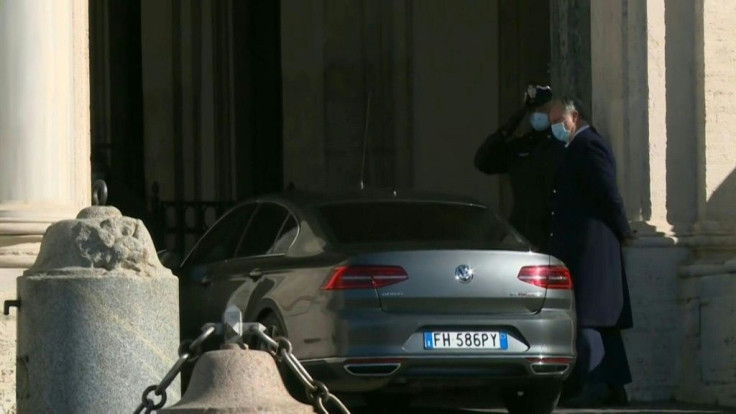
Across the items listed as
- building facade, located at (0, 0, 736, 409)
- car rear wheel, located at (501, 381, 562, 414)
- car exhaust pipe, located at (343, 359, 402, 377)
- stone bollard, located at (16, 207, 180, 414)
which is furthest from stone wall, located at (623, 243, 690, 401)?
building facade, located at (0, 0, 736, 409)

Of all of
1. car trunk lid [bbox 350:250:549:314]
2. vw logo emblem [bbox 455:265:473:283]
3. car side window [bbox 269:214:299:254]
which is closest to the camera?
car trunk lid [bbox 350:250:549:314]

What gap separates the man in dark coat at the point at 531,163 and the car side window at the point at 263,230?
202cm

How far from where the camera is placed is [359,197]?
1499 cm

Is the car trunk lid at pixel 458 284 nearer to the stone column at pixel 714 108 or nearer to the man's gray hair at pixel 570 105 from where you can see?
the man's gray hair at pixel 570 105

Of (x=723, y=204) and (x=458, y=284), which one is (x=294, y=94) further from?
(x=458, y=284)

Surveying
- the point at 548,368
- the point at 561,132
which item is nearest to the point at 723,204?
the point at 561,132

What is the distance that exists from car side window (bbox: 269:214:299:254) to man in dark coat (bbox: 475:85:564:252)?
7.20ft

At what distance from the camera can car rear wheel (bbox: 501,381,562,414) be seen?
48.4ft

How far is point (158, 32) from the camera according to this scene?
26.8 metres

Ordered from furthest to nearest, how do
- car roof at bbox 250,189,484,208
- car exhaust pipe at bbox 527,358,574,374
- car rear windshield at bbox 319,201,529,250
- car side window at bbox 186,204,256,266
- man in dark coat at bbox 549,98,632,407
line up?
man in dark coat at bbox 549,98,632,407 < car side window at bbox 186,204,256,266 < car roof at bbox 250,189,484,208 < car rear windshield at bbox 319,201,529,250 < car exhaust pipe at bbox 527,358,574,374

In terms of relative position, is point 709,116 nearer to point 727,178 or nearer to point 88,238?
point 727,178

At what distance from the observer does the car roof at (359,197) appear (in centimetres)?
1491

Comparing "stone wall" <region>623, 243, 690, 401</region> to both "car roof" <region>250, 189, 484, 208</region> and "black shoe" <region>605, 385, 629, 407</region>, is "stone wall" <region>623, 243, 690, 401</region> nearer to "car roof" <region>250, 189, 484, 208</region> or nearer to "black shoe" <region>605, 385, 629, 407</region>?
"black shoe" <region>605, 385, 629, 407</region>

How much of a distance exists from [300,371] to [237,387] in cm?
28
